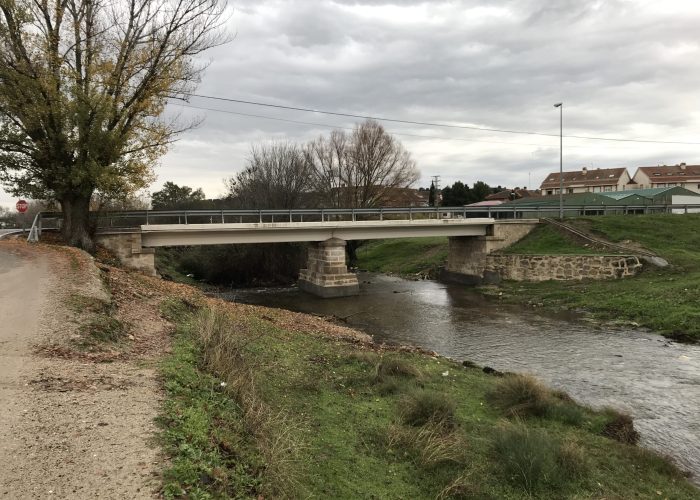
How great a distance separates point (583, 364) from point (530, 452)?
8.62 metres

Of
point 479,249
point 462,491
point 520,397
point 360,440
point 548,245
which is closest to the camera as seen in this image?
point 462,491

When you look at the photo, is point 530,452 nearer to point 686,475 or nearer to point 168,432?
point 686,475

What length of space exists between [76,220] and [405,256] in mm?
32514

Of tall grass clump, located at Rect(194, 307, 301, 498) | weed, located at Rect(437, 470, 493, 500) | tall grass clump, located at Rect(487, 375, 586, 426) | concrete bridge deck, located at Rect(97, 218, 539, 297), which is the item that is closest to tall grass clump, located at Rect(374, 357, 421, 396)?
tall grass clump, located at Rect(487, 375, 586, 426)

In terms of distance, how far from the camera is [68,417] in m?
5.14

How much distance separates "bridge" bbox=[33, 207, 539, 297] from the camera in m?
25.6

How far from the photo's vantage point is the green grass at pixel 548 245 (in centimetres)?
3131

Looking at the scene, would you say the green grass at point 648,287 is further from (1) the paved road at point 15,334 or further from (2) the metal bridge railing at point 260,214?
(1) the paved road at point 15,334

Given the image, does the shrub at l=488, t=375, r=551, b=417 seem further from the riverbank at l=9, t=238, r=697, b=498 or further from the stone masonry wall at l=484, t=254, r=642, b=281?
the stone masonry wall at l=484, t=254, r=642, b=281

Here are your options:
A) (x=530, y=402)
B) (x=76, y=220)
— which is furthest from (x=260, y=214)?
(x=530, y=402)

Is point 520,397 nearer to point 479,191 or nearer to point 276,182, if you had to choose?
point 276,182

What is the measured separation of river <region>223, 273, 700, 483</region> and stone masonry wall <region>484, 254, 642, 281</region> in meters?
5.46

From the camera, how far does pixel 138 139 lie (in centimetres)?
2234

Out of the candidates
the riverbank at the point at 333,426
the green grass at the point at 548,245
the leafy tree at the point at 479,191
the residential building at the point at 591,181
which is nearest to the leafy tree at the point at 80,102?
the riverbank at the point at 333,426
